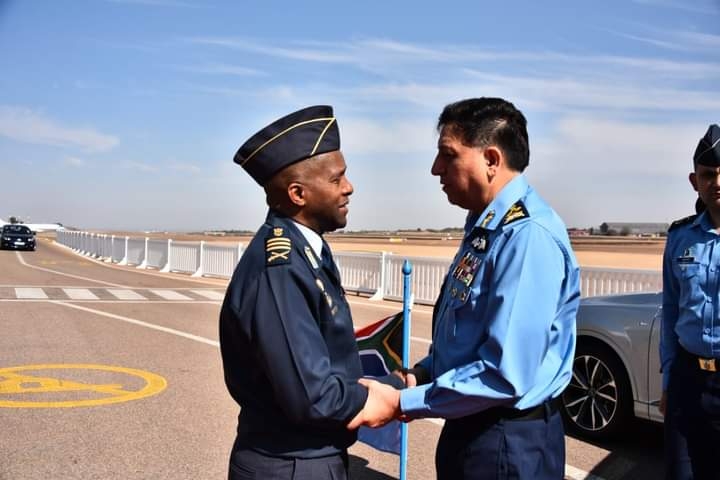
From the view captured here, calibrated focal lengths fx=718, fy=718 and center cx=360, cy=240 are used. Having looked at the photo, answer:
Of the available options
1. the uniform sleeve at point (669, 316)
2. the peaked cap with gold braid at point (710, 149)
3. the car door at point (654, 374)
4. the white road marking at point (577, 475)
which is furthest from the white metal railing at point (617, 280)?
the peaked cap with gold braid at point (710, 149)

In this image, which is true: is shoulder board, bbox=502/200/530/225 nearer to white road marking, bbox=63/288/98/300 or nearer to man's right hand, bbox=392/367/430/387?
man's right hand, bbox=392/367/430/387


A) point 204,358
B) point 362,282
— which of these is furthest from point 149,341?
point 362,282

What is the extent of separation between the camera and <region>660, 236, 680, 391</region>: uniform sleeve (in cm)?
339

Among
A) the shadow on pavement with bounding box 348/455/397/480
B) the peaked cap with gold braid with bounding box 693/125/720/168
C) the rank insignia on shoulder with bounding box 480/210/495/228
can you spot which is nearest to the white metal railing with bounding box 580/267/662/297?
the shadow on pavement with bounding box 348/455/397/480

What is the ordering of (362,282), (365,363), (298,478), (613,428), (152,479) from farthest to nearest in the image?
(362,282)
(613,428)
(152,479)
(365,363)
(298,478)

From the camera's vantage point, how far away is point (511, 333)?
216 centimetres

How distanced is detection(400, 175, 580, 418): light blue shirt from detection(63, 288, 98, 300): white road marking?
14408mm

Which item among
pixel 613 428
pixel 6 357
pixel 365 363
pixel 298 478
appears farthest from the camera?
pixel 6 357

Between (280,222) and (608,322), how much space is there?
13.9 ft

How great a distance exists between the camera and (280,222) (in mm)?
2275

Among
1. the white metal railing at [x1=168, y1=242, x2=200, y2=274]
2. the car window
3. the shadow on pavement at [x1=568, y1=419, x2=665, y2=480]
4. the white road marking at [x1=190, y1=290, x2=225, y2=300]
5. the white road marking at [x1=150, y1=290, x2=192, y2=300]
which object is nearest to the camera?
the shadow on pavement at [x1=568, y1=419, x2=665, y2=480]

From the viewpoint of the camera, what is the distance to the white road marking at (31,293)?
1537 centimetres

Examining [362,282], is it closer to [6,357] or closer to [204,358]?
[204,358]

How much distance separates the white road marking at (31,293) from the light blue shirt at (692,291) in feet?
46.9
